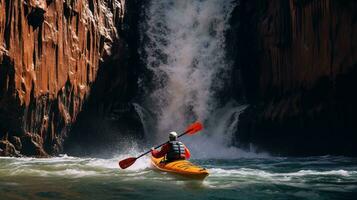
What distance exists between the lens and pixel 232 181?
39.8 ft

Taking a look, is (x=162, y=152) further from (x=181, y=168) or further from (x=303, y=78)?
(x=303, y=78)

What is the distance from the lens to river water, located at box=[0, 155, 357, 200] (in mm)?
10078

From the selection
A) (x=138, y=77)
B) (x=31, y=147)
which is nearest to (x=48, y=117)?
(x=31, y=147)

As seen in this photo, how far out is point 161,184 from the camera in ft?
38.3

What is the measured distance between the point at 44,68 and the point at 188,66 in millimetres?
10879

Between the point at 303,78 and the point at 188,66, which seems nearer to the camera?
the point at 303,78

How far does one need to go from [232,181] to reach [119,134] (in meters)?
14.9

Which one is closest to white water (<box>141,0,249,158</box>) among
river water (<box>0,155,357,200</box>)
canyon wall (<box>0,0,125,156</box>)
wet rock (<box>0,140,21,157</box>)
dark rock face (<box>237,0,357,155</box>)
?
dark rock face (<box>237,0,357,155</box>)

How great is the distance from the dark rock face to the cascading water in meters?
2.02

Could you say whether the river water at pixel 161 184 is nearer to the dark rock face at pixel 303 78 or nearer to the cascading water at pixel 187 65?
the dark rock face at pixel 303 78

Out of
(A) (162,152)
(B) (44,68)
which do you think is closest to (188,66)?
(B) (44,68)

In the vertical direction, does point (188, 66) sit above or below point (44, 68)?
above

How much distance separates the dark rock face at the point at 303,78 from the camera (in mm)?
20578

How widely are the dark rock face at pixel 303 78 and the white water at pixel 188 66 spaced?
1990mm
